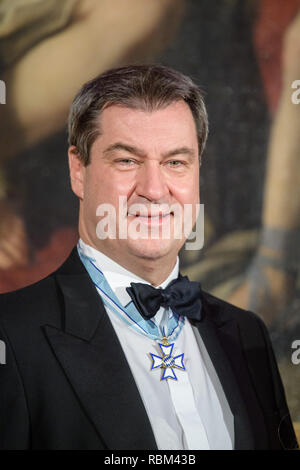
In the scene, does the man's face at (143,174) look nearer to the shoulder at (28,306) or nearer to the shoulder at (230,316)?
the shoulder at (28,306)

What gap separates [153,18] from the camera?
2738 millimetres

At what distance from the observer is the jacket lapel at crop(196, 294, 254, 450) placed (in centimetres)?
184

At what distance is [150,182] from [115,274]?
0.33 m

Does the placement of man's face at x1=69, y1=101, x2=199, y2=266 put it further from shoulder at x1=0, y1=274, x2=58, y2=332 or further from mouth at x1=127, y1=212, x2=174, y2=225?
shoulder at x1=0, y1=274, x2=58, y2=332

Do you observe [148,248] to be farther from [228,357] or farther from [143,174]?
[228,357]

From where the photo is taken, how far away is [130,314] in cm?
→ 184

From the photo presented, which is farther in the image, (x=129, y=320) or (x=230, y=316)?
(x=230, y=316)

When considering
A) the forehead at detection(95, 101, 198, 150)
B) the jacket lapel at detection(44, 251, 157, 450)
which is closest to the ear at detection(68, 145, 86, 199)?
the forehead at detection(95, 101, 198, 150)

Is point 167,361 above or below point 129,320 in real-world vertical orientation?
below

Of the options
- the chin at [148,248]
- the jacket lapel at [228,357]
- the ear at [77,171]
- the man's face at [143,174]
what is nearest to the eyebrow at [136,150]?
the man's face at [143,174]

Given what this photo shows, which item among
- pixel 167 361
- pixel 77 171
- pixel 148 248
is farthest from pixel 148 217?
pixel 167 361

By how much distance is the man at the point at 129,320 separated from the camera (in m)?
1.63
